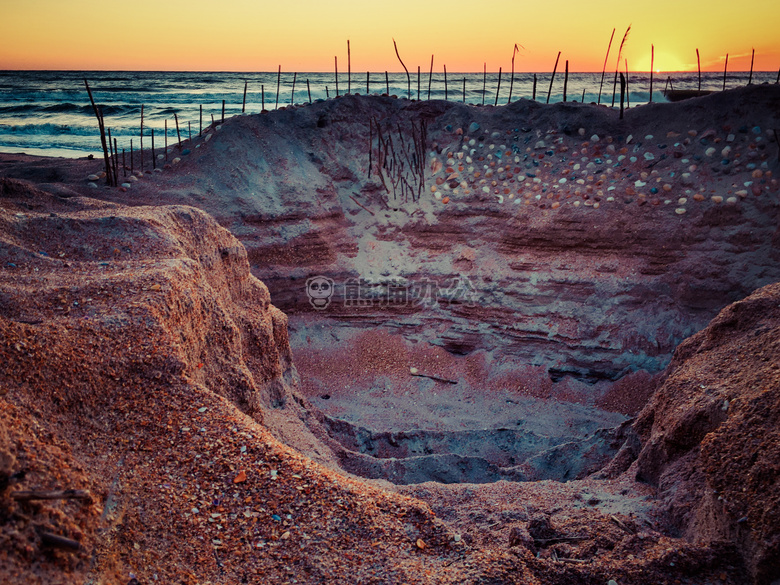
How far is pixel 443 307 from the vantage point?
8969 millimetres

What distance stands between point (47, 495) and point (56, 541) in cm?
15

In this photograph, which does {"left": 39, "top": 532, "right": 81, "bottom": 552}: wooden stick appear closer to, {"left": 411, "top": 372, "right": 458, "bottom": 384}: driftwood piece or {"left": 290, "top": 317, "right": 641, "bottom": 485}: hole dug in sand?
{"left": 290, "top": 317, "right": 641, "bottom": 485}: hole dug in sand

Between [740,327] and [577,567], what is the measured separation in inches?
109

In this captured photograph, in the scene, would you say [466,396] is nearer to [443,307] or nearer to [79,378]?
[443,307]

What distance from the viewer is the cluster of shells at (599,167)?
8.47 metres

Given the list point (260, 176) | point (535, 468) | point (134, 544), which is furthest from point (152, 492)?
point (260, 176)

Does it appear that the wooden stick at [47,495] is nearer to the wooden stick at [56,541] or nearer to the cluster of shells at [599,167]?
the wooden stick at [56,541]

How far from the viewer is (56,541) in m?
1.71

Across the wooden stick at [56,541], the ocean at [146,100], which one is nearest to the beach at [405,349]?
the wooden stick at [56,541]

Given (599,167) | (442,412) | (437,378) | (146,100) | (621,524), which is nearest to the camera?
(621,524)

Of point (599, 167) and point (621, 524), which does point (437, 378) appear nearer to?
point (599, 167)

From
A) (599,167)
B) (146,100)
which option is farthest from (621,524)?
(146,100)

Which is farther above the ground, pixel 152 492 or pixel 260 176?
pixel 260 176

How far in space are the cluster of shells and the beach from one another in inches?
2.2
